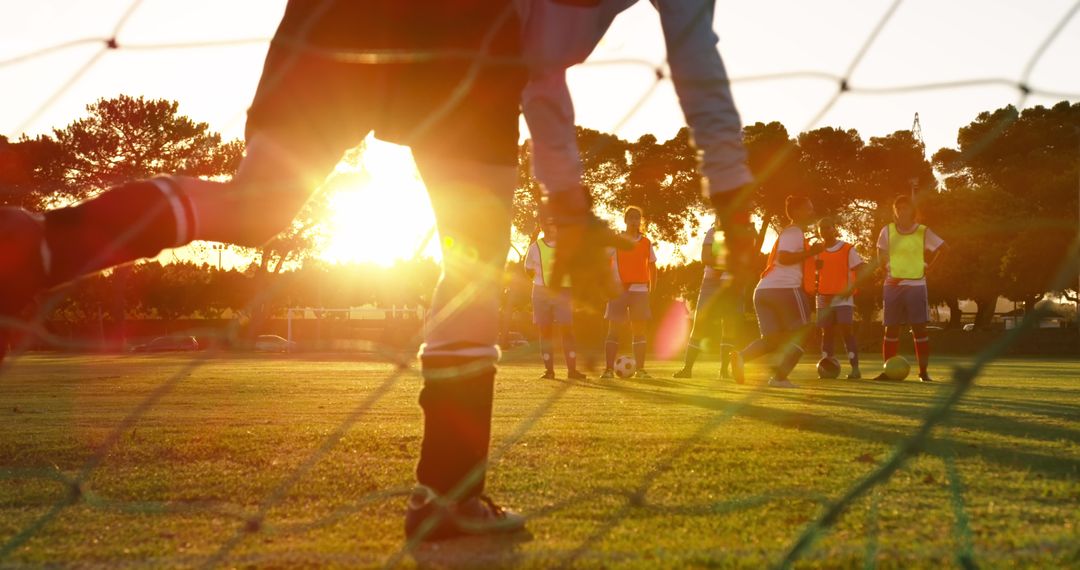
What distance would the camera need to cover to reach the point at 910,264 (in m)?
9.28

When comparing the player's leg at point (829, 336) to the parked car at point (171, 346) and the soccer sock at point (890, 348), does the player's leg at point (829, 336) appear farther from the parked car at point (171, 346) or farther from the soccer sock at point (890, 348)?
the parked car at point (171, 346)

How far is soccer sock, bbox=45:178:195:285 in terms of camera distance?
5.48ft

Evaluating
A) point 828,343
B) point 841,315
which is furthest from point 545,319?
point 841,315

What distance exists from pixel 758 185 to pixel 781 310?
640 cm

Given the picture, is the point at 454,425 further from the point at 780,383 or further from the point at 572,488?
the point at 780,383

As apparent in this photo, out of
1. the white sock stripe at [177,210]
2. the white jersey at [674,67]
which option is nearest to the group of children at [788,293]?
the white jersey at [674,67]

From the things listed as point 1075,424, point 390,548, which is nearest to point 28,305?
point 390,548

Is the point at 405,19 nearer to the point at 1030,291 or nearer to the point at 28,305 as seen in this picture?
the point at 28,305

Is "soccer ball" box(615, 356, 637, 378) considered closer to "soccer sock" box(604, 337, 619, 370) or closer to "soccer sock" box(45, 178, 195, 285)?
"soccer sock" box(604, 337, 619, 370)

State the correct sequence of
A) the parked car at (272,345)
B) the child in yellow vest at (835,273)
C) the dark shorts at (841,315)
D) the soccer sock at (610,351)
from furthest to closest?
1. the dark shorts at (841,315)
2. the child in yellow vest at (835,273)
3. the soccer sock at (610,351)
4. the parked car at (272,345)

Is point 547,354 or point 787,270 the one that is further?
point 547,354

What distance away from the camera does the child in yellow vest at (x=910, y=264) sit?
9.20 meters

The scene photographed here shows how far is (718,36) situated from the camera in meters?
2.21

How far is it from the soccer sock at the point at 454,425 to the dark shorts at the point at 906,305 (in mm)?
7674
